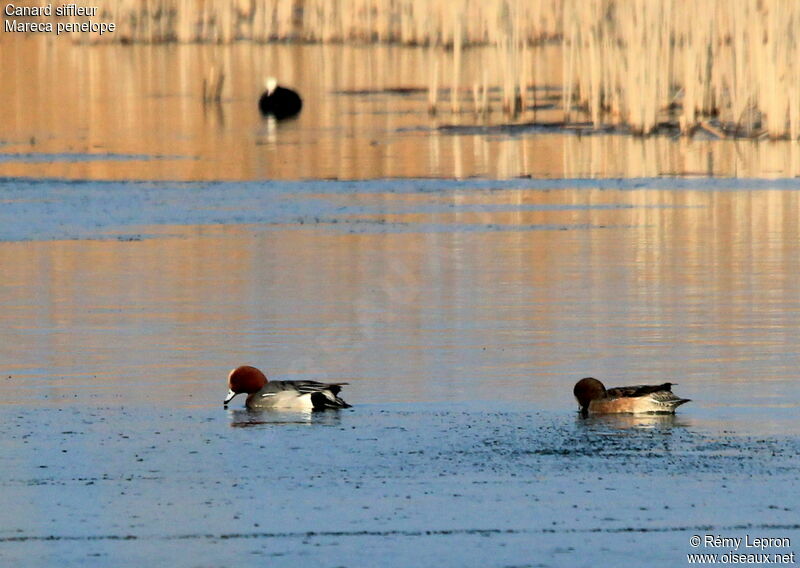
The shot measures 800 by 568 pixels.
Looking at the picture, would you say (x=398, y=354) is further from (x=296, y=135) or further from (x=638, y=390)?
(x=296, y=135)

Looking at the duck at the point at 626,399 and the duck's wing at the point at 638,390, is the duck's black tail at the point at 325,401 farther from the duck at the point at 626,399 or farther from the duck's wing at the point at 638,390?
the duck's wing at the point at 638,390

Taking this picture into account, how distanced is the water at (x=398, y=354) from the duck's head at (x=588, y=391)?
17 cm

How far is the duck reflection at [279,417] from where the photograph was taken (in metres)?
10.6

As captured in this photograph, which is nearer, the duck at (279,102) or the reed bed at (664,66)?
the reed bed at (664,66)

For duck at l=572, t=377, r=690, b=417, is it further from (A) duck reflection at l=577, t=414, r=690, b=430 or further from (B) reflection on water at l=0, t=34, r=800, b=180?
(B) reflection on water at l=0, t=34, r=800, b=180

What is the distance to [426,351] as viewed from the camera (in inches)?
508

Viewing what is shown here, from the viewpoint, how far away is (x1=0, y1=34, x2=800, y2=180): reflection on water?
2775 centimetres

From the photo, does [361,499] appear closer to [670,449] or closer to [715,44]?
[670,449]

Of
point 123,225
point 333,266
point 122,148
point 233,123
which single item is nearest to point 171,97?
point 233,123

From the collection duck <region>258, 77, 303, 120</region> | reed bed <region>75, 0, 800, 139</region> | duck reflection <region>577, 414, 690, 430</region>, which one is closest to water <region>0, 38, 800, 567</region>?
duck reflection <region>577, 414, 690, 430</region>

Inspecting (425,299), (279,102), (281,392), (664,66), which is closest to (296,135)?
(279,102)

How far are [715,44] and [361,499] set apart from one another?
2340 cm

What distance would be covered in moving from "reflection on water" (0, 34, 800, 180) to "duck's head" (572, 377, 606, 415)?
639 inches

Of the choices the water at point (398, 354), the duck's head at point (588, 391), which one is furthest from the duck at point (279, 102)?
the duck's head at point (588, 391)
